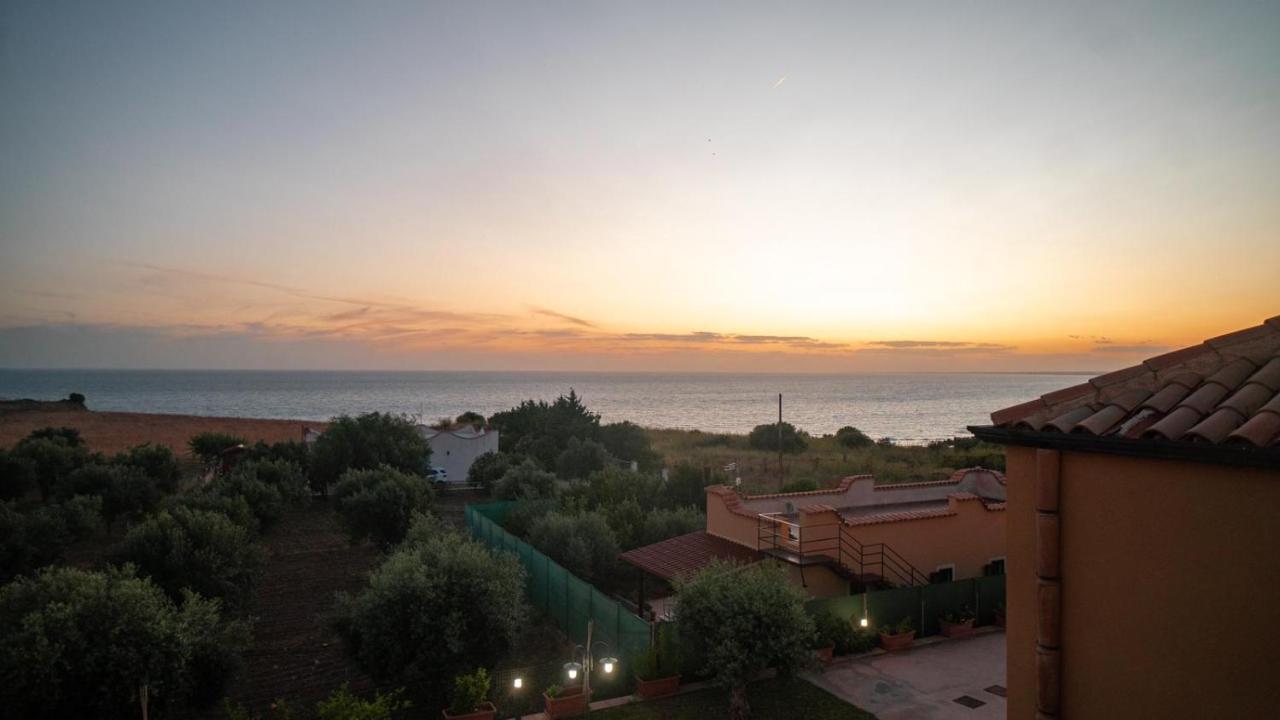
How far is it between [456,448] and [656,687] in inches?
1230

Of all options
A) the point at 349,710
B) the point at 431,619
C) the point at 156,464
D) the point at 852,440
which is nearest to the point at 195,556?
the point at 431,619

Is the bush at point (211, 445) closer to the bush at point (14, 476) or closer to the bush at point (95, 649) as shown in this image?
the bush at point (14, 476)

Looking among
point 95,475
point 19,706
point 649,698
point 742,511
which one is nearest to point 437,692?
point 649,698

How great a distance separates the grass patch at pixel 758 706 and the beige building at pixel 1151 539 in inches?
274

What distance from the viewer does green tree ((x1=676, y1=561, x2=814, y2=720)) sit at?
12289 mm

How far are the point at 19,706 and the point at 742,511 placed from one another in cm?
1548

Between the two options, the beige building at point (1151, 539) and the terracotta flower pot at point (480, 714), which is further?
the terracotta flower pot at point (480, 714)

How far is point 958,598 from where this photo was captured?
57.2 ft

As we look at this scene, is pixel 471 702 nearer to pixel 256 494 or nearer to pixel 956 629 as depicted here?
pixel 956 629

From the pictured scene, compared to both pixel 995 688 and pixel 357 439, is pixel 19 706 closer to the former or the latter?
pixel 995 688

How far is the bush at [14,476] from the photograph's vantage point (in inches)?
1230

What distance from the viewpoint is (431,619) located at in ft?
43.3

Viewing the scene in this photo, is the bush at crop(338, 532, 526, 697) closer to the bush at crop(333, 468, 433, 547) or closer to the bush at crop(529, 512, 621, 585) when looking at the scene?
the bush at crop(529, 512, 621, 585)

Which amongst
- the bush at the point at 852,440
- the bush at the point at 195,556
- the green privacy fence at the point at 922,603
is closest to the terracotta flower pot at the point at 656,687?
the green privacy fence at the point at 922,603
